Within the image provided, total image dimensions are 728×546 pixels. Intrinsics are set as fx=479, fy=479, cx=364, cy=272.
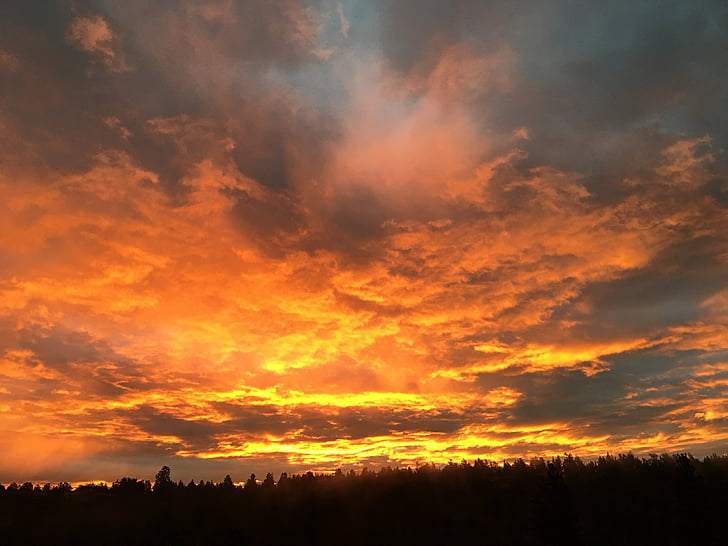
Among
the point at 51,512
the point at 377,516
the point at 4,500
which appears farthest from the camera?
the point at 4,500

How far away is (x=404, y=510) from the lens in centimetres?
12744

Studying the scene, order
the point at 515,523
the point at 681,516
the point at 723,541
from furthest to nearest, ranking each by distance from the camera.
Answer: the point at 515,523 → the point at 681,516 → the point at 723,541

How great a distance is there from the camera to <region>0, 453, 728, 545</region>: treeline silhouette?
95125 mm

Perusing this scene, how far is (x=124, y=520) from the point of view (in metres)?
133

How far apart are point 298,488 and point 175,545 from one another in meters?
47.2

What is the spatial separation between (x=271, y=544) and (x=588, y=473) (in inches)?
3369

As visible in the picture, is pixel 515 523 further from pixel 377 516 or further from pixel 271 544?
pixel 271 544

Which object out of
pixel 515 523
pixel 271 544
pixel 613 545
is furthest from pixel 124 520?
pixel 613 545

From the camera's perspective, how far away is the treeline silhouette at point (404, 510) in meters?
95.1

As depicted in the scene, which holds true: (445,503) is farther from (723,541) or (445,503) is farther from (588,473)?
(723,541)

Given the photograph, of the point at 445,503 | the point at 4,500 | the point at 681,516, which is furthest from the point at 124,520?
the point at 681,516

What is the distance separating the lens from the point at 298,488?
6048 inches

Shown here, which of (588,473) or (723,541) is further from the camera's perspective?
(588,473)

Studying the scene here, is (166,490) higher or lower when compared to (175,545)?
higher
